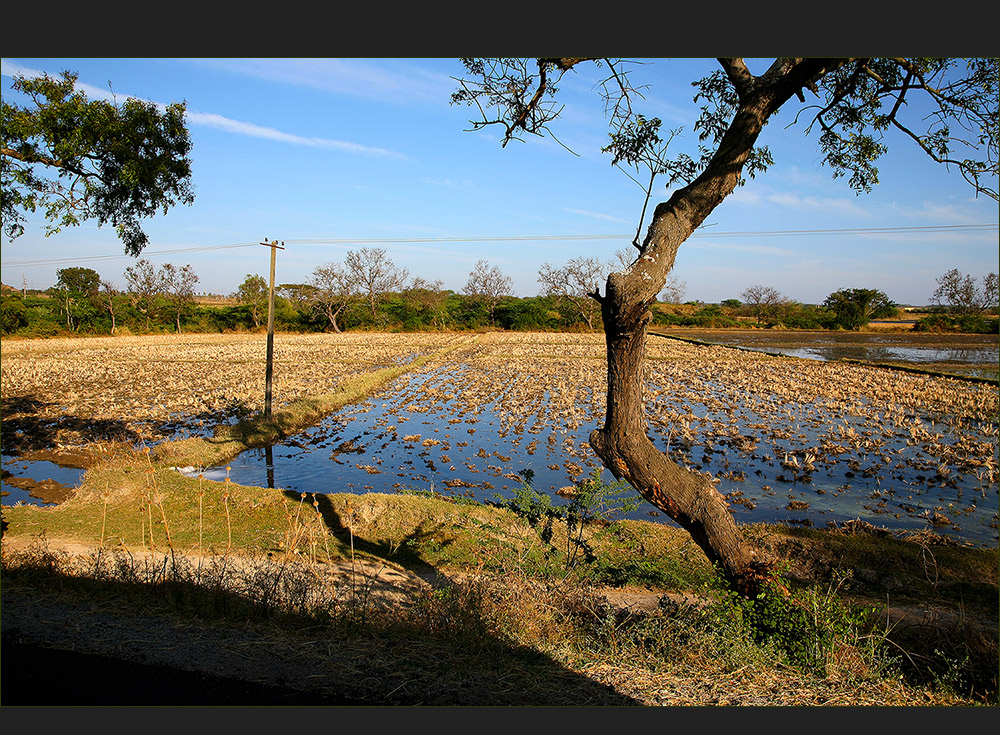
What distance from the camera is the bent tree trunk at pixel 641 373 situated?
499 centimetres

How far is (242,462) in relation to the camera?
1299cm

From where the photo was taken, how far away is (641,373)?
513 cm

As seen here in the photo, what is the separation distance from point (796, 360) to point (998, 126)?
101 feet

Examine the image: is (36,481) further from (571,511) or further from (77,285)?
(77,285)

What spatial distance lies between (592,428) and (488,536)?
881 centimetres

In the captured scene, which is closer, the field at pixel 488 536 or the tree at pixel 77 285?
the field at pixel 488 536

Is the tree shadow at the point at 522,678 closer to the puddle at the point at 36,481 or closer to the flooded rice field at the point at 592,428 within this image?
the flooded rice field at the point at 592,428

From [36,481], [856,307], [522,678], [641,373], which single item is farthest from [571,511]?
[856,307]

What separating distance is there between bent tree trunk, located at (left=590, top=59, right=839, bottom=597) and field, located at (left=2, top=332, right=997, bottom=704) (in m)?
0.62

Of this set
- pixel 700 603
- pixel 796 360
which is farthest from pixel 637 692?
pixel 796 360

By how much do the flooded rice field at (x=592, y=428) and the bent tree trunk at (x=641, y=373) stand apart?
451 cm

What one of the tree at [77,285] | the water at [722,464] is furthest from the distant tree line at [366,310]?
the water at [722,464]

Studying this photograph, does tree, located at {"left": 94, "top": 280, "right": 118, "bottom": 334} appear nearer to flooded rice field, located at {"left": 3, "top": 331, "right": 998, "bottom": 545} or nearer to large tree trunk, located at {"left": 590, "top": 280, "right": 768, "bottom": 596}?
flooded rice field, located at {"left": 3, "top": 331, "right": 998, "bottom": 545}

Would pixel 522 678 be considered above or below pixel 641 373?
below
